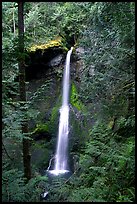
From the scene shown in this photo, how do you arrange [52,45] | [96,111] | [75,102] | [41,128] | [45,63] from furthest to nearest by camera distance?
[45,63] < [52,45] < [75,102] < [41,128] < [96,111]

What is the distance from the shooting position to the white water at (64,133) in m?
12.2

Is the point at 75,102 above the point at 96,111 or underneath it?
above

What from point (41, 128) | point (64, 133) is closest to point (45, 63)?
point (41, 128)

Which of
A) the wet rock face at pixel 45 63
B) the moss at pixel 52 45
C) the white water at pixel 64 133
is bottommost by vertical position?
the white water at pixel 64 133

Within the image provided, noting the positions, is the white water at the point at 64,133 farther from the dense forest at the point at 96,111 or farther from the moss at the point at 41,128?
the dense forest at the point at 96,111

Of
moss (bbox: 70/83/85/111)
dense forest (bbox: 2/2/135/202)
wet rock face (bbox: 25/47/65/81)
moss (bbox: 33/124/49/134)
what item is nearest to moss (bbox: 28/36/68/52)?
wet rock face (bbox: 25/47/65/81)

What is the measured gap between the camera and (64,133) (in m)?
13.4

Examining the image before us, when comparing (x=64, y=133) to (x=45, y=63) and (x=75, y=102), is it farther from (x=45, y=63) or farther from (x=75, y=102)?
(x=45, y=63)

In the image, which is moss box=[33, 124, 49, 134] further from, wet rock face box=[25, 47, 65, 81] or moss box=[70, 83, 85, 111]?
wet rock face box=[25, 47, 65, 81]

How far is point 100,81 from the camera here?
616cm

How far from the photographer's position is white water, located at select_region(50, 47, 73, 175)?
40.1 feet

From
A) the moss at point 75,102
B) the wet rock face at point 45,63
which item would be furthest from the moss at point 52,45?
the moss at point 75,102

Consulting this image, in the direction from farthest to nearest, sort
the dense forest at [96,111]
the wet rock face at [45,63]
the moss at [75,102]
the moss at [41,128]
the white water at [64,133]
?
1. the wet rock face at [45,63]
2. the moss at [75,102]
3. the moss at [41,128]
4. the white water at [64,133]
5. the dense forest at [96,111]

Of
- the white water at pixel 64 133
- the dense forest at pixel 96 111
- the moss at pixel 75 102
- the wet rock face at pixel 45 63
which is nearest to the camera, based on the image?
the dense forest at pixel 96 111
